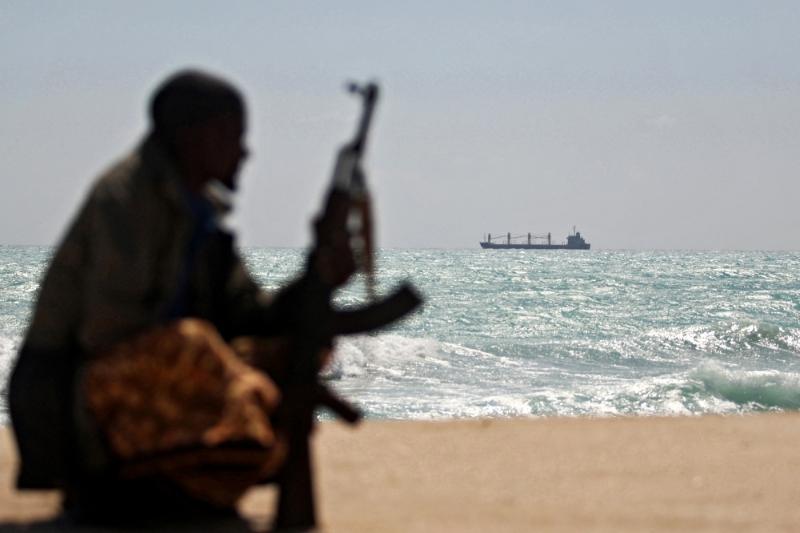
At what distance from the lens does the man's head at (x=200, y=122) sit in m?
3.00

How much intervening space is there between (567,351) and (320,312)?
17397 millimetres

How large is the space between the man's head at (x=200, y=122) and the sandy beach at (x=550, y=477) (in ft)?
3.84

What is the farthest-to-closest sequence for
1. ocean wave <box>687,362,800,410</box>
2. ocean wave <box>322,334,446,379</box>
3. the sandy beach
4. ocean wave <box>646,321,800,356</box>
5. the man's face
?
ocean wave <box>646,321,800,356</box>, ocean wave <box>322,334,446,379</box>, ocean wave <box>687,362,800,410</box>, the sandy beach, the man's face

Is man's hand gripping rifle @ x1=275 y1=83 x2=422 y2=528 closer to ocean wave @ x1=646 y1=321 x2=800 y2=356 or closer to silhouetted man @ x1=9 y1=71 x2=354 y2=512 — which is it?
silhouetted man @ x1=9 y1=71 x2=354 y2=512

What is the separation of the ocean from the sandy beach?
0.72 meters

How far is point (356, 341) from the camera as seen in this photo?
19500 millimetres

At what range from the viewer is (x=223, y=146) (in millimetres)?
3045

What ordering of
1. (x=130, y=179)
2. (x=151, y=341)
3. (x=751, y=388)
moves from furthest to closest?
1. (x=751, y=388)
2. (x=130, y=179)
3. (x=151, y=341)

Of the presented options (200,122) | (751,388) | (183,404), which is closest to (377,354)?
(751,388)

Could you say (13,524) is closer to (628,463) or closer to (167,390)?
(167,390)

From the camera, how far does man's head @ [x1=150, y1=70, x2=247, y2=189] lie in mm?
3002

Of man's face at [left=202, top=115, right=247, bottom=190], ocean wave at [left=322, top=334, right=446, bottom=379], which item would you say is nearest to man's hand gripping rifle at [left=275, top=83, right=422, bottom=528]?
man's face at [left=202, top=115, right=247, bottom=190]

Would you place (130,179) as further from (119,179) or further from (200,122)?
(200,122)

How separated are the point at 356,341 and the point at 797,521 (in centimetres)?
1607
